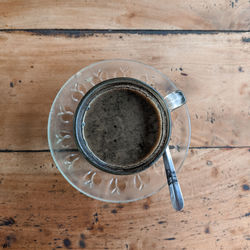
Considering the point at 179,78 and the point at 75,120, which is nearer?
the point at 75,120

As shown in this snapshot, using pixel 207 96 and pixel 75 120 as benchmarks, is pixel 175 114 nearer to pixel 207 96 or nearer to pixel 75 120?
pixel 207 96

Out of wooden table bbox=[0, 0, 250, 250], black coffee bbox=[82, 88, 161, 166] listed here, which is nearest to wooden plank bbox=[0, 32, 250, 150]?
wooden table bbox=[0, 0, 250, 250]

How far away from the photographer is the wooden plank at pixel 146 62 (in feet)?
2.15

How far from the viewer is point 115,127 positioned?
583 mm

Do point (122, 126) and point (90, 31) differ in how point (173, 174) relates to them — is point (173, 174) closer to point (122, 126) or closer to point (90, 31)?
point (122, 126)

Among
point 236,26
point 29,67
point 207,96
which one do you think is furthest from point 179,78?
point 29,67

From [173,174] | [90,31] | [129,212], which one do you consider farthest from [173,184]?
[90,31]

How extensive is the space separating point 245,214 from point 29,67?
2.10 ft

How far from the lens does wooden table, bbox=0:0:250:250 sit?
65 centimetres

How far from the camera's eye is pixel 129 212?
2.17 feet

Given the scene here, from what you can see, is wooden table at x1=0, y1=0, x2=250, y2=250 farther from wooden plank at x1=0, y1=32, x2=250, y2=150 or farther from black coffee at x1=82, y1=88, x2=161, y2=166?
black coffee at x1=82, y1=88, x2=161, y2=166

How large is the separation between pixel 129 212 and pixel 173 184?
16cm

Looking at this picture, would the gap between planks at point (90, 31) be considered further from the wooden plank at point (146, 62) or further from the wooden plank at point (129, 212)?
the wooden plank at point (129, 212)

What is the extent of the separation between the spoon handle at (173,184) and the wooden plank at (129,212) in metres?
0.09
